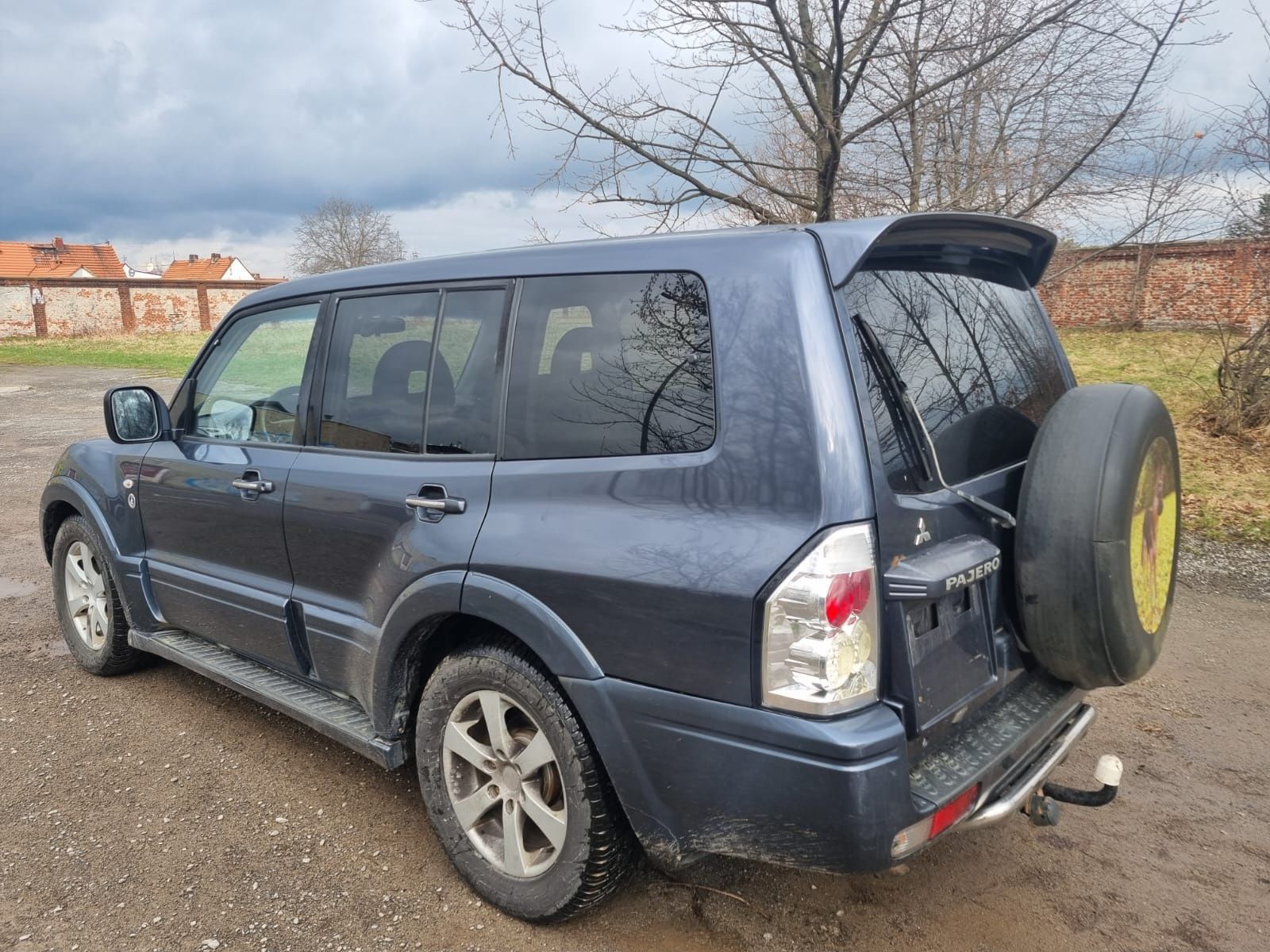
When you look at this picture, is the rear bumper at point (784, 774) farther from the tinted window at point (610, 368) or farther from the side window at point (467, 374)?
the side window at point (467, 374)

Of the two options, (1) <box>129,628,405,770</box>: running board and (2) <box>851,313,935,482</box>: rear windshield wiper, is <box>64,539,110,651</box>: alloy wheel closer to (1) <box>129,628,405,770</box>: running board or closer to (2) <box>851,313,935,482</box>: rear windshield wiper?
(1) <box>129,628,405,770</box>: running board

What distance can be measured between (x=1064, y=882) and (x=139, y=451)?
3.93 metres

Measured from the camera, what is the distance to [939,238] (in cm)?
249

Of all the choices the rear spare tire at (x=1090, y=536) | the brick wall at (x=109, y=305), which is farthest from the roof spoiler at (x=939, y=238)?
the brick wall at (x=109, y=305)

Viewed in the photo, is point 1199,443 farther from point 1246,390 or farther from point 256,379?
point 256,379

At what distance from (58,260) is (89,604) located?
63.8 metres

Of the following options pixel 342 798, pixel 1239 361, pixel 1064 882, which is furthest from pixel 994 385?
pixel 1239 361

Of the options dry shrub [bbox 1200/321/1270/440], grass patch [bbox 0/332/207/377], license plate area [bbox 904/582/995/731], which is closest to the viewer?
license plate area [bbox 904/582/995/731]

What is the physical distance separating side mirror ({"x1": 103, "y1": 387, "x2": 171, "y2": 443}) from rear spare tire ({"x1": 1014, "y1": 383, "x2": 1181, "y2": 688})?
11.2ft

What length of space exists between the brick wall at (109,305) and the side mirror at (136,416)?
29.5 metres

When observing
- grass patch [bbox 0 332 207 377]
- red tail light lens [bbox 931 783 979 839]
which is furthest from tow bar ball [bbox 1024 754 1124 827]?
grass patch [bbox 0 332 207 377]

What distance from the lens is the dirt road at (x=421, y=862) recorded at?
100 inches

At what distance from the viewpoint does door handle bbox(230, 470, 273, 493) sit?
128 inches

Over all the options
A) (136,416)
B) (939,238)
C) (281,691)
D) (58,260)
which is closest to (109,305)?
(58,260)
